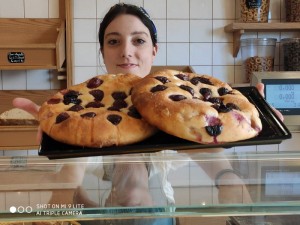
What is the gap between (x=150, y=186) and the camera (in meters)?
0.60

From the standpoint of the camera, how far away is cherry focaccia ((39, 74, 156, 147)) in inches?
23.9

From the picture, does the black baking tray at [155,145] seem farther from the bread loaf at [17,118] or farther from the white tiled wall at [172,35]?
the white tiled wall at [172,35]

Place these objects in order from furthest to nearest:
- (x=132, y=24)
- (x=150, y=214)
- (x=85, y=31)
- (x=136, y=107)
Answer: (x=85, y=31) < (x=132, y=24) < (x=136, y=107) < (x=150, y=214)

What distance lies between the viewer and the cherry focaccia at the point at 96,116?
61cm

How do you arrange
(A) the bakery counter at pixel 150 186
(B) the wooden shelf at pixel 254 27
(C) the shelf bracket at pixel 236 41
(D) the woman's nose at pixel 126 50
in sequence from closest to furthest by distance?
(A) the bakery counter at pixel 150 186 → (D) the woman's nose at pixel 126 50 → (B) the wooden shelf at pixel 254 27 → (C) the shelf bracket at pixel 236 41

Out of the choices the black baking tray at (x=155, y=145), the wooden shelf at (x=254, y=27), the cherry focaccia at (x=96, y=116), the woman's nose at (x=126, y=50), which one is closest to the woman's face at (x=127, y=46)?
the woman's nose at (x=126, y=50)

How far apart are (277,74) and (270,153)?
1.28 metres

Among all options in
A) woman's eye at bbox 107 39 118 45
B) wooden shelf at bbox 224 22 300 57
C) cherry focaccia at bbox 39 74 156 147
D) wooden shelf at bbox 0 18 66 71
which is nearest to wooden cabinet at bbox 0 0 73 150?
wooden shelf at bbox 0 18 66 71

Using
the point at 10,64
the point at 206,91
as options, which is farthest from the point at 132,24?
the point at 10,64

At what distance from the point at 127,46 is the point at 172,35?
98 cm

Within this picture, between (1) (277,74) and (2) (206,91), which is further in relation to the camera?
(1) (277,74)

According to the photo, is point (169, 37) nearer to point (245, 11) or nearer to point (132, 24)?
point (245, 11)

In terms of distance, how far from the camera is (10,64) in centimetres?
187

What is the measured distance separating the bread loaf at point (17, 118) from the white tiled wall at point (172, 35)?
0.30 metres
